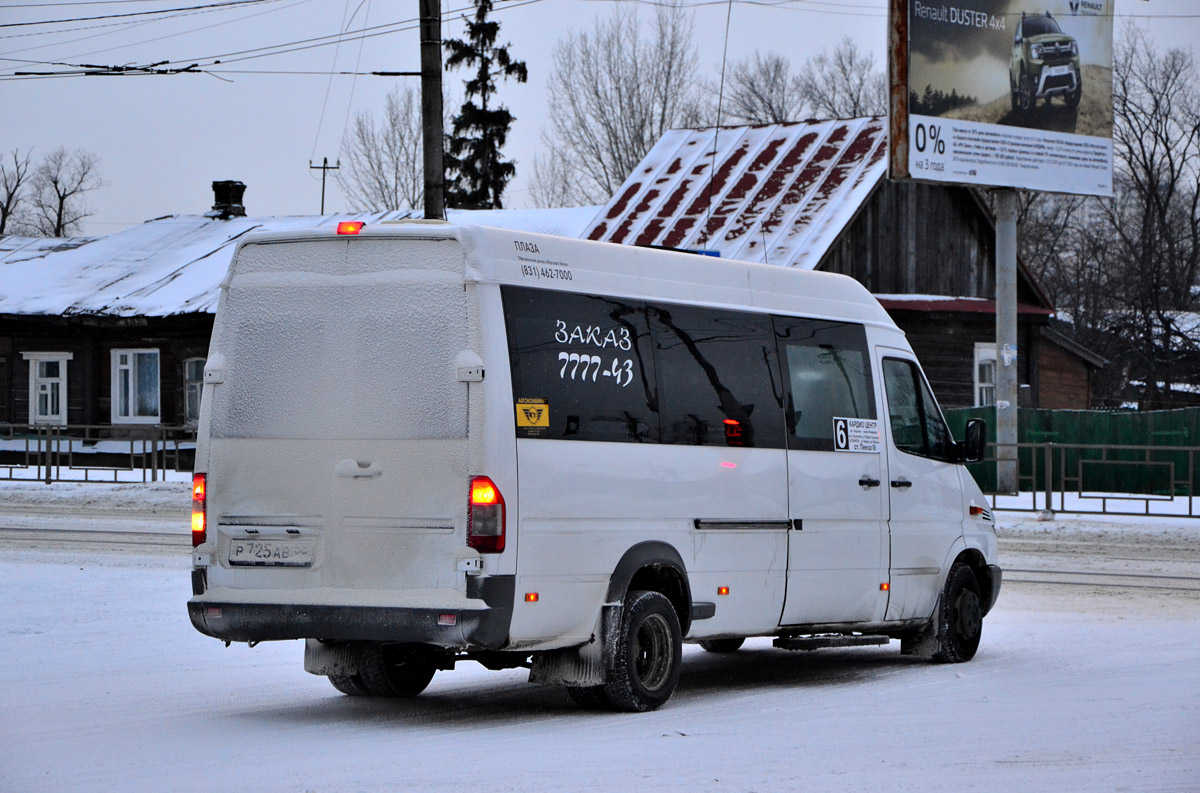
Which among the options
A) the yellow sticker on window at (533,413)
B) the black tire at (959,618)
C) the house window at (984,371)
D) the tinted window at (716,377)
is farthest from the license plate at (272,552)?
the house window at (984,371)

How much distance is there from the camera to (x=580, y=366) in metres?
8.33

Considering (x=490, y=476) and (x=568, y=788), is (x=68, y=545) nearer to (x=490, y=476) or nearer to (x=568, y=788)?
(x=490, y=476)

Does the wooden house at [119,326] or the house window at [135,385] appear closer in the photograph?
the wooden house at [119,326]

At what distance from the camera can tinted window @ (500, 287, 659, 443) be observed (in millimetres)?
7988

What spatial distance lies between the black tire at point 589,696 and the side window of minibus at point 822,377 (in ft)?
6.68

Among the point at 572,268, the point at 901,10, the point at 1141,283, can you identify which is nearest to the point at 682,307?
the point at 572,268

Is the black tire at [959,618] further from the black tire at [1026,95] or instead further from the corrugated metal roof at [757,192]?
the corrugated metal roof at [757,192]

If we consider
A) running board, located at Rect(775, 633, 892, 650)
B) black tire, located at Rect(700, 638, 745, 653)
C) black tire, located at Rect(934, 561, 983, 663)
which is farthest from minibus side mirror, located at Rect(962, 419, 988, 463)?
black tire, located at Rect(700, 638, 745, 653)

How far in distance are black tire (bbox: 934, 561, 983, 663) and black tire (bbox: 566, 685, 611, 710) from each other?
3099 mm

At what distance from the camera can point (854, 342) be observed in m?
10.3

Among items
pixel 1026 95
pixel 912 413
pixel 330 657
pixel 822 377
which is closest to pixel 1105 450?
pixel 1026 95

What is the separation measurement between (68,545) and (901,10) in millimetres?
14317

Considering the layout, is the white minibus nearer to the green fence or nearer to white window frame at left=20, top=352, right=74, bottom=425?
the green fence

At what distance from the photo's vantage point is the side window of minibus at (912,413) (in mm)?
10539
